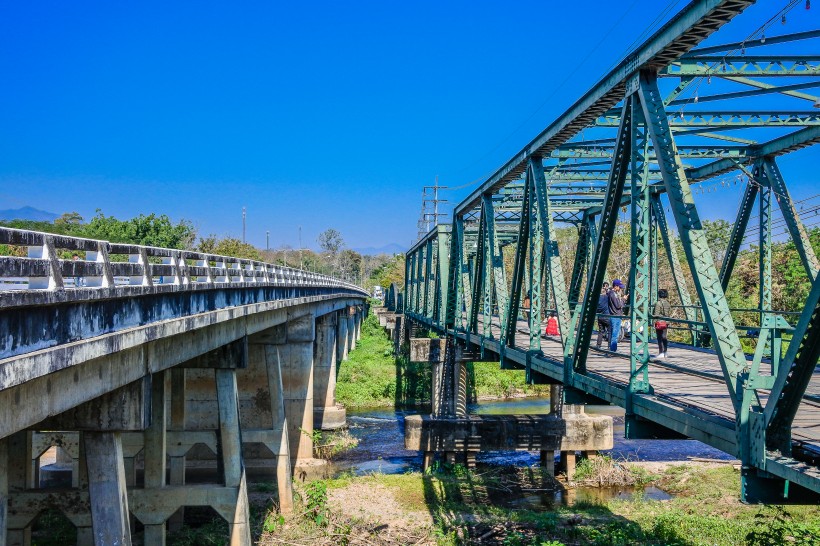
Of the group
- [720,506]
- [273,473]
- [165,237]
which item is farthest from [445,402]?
[165,237]

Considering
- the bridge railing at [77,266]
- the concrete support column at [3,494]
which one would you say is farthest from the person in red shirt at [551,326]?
the concrete support column at [3,494]

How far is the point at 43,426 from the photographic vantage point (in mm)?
10266

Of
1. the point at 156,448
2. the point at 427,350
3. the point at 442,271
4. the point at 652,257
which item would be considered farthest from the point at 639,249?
the point at 442,271

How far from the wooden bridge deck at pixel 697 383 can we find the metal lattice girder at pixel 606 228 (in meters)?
0.62

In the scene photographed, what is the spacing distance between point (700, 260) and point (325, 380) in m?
28.5

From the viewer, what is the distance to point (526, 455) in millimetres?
26828

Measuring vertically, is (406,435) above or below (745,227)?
below

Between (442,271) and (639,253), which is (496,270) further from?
(442,271)

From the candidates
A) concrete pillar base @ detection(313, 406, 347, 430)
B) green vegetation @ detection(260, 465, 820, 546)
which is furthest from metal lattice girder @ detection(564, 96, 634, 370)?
concrete pillar base @ detection(313, 406, 347, 430)

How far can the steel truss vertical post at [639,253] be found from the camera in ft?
30.9

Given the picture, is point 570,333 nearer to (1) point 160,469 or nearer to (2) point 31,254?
(1) point 160,469

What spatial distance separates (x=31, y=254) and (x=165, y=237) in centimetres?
5862

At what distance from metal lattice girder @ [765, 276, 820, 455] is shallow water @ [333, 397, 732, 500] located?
14.8 meters

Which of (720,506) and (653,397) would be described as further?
(720,506)
